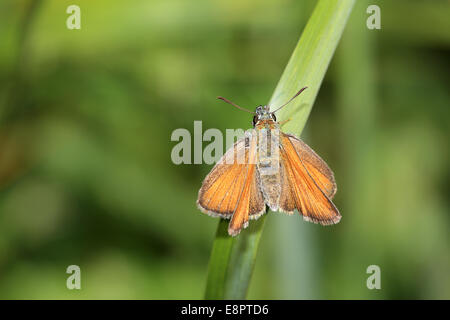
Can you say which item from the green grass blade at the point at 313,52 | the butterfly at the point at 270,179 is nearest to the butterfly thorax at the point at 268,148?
the butterfly at the point at 270,179

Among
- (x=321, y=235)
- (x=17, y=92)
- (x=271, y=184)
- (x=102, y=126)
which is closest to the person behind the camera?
(x=271, y=184)

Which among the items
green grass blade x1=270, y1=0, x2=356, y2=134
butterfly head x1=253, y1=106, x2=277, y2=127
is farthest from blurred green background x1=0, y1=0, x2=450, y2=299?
green grass blade x1=270, y1=0, x2=356, y2=134

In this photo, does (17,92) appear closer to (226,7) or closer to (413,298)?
(226,7)

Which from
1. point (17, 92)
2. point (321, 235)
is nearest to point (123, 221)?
point (17, 92)

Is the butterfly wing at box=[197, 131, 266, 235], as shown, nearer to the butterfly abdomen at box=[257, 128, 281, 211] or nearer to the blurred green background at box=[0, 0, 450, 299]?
the butterfly abdomen at box=[257, 128, 281, 211]

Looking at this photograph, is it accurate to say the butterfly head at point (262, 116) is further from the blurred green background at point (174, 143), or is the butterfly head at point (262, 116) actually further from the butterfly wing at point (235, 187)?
the blurred green background at point (174, 143)

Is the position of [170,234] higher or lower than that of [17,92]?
lower
